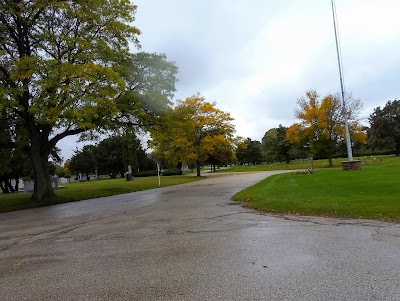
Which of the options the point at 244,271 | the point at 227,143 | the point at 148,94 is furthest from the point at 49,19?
the point at 227,143

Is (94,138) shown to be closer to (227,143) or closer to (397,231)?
(397,231)

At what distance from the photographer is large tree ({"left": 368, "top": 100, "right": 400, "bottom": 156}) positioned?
5800 centimetres

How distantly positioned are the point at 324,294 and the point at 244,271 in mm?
1207

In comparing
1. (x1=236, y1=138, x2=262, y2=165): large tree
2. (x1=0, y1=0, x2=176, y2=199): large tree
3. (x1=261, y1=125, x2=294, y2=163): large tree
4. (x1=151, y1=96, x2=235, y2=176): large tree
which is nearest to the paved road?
(x1=0, y1=0, x2=176, y2=199): large tree

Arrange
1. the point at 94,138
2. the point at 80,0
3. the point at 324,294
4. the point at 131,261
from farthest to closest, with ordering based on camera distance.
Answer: the point at 94,138 < the point at 80,0 < the point at 131,261 < the point at 324,294

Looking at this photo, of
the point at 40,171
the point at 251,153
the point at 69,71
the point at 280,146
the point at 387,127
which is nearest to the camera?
the point at 69,71

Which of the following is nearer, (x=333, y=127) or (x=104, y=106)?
(x=104, y=106)

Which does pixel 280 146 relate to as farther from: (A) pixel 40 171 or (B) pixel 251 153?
(A) pixel 40 171

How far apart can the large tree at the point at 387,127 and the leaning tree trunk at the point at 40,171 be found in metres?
56.1

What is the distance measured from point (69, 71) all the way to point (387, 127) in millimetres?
58199

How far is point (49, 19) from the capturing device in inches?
738

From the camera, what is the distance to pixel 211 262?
205 inches

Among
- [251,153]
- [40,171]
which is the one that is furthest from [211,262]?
[251,153]

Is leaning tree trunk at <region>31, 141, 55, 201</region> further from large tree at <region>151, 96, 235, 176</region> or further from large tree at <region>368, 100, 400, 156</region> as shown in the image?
large tree at <region>368, 100, 400, 156</region>
